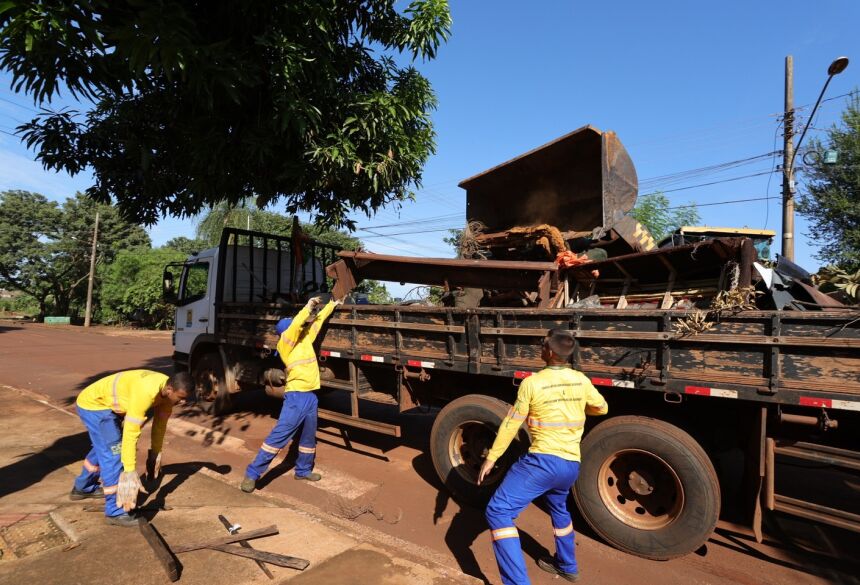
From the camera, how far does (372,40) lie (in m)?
5.93

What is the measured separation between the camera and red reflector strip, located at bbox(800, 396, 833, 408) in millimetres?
2709

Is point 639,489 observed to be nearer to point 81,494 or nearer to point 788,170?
point 81,494

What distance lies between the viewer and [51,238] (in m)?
33.2

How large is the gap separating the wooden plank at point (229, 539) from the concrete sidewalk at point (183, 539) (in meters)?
0.05

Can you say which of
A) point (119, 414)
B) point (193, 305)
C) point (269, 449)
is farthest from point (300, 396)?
point (193, 305)

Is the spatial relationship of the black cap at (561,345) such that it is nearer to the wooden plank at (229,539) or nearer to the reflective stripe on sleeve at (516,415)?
the reflective stripe on sleeve at (516,415)

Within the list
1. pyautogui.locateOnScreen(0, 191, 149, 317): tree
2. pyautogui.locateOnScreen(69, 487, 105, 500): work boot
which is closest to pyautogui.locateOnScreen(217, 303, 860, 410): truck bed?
pyautogui.locateOnScreen(69, 487, 105, 500): work boot

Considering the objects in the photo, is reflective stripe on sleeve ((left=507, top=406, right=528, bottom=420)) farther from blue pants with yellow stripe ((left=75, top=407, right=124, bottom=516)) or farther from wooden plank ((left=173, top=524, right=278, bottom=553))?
blue pants with yellow stripe ((left=75, top=407, right=124, bottom=516))

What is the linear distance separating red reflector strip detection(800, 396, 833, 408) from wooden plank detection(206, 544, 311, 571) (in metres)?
3.13

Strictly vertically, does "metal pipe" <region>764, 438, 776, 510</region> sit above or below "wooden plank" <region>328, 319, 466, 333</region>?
below

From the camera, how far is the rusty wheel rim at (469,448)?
4.10m

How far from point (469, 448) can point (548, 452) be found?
1.49m

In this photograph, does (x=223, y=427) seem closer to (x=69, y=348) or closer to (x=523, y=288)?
(x=523, y=288)

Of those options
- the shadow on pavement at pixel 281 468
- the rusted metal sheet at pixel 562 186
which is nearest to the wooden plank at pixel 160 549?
the shadow on pavement at pixel 281 468
